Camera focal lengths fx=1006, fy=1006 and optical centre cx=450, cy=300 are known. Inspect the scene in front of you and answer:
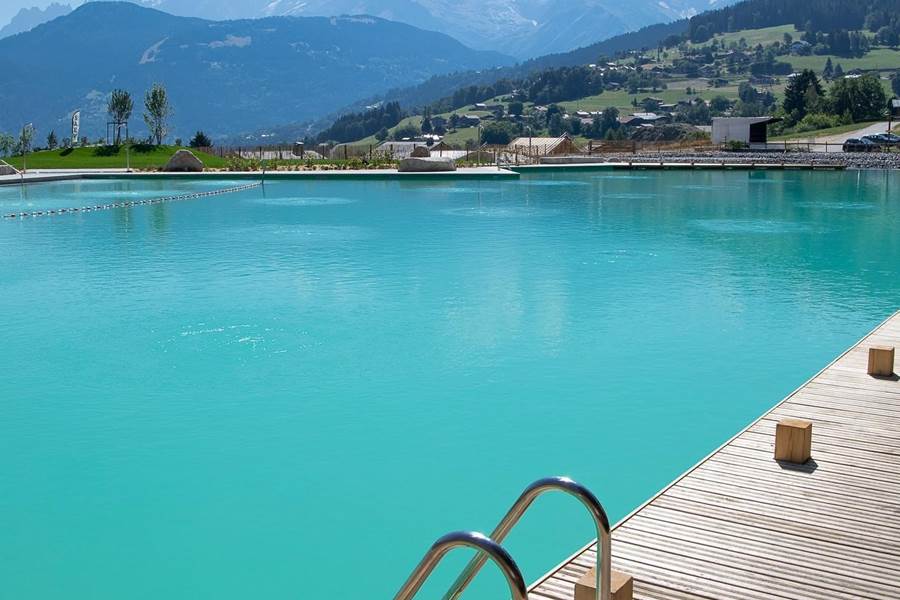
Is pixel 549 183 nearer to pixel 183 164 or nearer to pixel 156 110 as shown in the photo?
pixel 183 164

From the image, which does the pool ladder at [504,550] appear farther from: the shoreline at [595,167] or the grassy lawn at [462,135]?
the grassy lawn at [462,135]

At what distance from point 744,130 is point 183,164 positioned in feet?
110

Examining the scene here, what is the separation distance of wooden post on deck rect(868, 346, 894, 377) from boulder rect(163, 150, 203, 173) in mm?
35897

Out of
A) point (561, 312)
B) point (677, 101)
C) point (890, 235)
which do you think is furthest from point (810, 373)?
point (677, 101)

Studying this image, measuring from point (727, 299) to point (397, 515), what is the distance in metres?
7.95

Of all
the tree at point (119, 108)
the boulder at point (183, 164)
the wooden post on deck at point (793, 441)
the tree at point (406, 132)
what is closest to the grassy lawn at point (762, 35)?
the tree at point (406, 132)

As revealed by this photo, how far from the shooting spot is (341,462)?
7.47 m

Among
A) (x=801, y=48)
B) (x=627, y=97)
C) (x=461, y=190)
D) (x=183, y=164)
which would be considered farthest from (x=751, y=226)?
(x=801, y=48)

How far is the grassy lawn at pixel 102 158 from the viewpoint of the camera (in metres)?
45.3

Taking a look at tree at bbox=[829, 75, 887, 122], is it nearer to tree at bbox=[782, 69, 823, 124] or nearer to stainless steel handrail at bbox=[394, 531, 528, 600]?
tree at bbox=[782, 69, 823, 124]

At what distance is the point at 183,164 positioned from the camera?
41.0 m

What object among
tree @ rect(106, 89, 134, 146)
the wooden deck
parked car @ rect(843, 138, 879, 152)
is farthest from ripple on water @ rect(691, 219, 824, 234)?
tree @ rect(106, 89, 134, 146)

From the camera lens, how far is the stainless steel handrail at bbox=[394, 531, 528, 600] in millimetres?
2766

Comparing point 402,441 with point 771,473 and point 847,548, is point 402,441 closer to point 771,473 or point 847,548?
point 771,473
